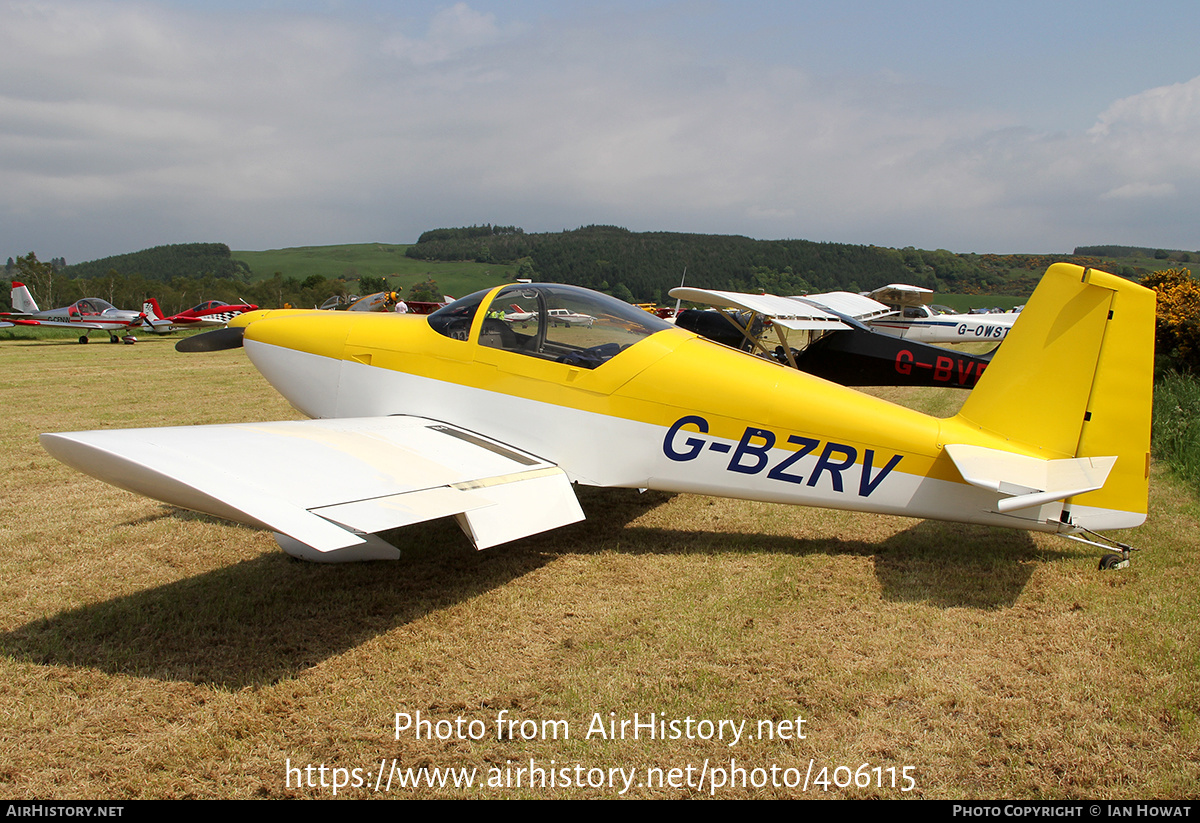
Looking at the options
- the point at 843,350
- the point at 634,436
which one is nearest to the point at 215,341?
the point at 634,436

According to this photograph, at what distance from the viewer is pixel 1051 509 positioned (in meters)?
3.83

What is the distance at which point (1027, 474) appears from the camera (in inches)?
144

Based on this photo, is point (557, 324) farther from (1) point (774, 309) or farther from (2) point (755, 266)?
(2) point (755, 266)

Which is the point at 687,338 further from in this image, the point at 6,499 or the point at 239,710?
the point at 6,499

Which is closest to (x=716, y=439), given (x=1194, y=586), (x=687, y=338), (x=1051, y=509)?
(x=687, y=338)

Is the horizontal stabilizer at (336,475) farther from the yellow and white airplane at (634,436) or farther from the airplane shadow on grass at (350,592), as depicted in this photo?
the airplane shadow on grass at (350,592)

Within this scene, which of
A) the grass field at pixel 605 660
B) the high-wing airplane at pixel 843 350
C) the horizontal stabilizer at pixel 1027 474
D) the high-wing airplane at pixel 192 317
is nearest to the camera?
the grass field at pixel 605 660

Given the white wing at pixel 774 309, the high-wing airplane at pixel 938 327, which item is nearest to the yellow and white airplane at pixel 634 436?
the white wing at pixel 774 309

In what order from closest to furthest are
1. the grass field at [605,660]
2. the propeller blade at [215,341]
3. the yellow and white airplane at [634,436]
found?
the grass field at [605,660]
the yellow and white airplane at [634,436]
the propeller blade at [215,341]

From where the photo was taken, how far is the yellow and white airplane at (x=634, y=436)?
3.18 meters

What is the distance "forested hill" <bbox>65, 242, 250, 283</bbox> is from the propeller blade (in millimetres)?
115544

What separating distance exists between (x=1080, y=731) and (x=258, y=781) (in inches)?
116

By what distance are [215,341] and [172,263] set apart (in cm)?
13871

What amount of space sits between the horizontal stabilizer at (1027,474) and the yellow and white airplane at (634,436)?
1 centimetres
